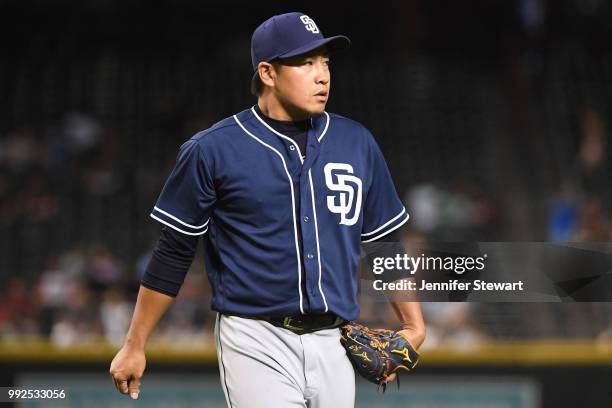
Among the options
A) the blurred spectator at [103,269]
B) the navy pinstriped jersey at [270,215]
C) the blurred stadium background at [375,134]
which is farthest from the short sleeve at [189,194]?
the blurred spectator at [103,269]

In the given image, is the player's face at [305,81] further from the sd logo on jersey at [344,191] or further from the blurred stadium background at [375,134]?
the blurred stadium background at [375,134]

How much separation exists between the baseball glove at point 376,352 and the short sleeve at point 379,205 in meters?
0.29

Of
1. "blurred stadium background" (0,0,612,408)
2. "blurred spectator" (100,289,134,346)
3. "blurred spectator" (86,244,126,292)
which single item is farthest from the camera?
"blurred spectator" (86,244,126,292)

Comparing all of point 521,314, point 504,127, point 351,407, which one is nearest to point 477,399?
point 521,314

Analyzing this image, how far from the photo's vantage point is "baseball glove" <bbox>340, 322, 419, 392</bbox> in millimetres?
3098

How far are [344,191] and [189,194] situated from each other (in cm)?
44

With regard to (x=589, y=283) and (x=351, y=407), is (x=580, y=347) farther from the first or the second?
(x=351, y=407)

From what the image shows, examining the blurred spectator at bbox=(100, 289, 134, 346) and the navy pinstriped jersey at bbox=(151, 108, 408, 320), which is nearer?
the navy pinstriped jersey at bbox=(151, 108, 408, 320)

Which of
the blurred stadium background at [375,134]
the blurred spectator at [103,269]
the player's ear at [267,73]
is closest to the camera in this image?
the player's ear at [267,73]

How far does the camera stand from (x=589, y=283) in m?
3.61

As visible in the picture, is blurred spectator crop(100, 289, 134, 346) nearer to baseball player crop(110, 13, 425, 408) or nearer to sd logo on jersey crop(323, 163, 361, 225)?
baseball player crop(110, 13, 425, 408)

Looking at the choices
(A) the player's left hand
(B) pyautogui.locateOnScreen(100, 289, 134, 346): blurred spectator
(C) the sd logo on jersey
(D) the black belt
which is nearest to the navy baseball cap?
(C) the sd logo on jersey

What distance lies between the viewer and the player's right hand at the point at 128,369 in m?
3.06

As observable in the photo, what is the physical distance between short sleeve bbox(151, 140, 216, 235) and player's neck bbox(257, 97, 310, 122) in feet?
0.90
